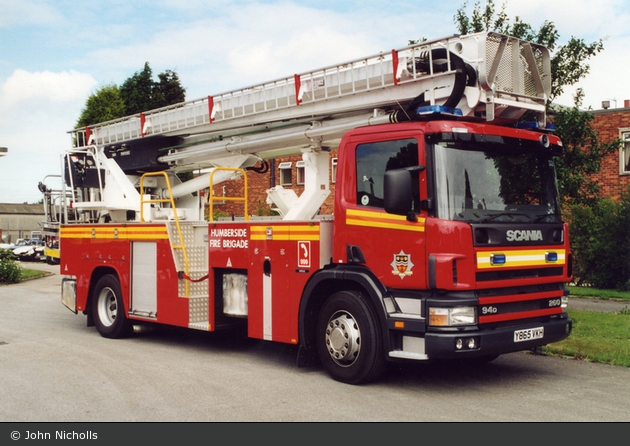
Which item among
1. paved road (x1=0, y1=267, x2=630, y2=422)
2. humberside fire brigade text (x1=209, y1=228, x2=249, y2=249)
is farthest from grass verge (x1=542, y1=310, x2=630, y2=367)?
humberside fire brigade text (x1=209, y1=228, x2=249, y2=249)

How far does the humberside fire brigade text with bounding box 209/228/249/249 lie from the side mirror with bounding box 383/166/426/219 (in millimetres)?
2663

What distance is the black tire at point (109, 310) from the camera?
1191cm

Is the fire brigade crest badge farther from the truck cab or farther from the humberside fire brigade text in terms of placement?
the humberside fire brigade text

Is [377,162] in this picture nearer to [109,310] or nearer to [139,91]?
[109,310]

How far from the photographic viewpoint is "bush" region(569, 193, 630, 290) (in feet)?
65.7

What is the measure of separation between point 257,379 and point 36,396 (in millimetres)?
2398

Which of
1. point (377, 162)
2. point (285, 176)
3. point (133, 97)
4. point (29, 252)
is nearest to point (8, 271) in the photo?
point (133, 97)

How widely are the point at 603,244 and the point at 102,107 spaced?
17.9 metres

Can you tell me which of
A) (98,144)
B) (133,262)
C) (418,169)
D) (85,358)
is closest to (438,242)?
(418,169)

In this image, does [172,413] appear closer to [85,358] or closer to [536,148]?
[85,358]

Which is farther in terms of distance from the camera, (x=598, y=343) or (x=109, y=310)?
(x=109, y=310)

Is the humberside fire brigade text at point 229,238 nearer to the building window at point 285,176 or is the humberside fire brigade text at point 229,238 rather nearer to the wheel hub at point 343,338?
the wheel hub at point 343,338

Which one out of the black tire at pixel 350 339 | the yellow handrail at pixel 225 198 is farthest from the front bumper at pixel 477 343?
the yellow handrail at pixel 225 198

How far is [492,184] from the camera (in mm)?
7676
